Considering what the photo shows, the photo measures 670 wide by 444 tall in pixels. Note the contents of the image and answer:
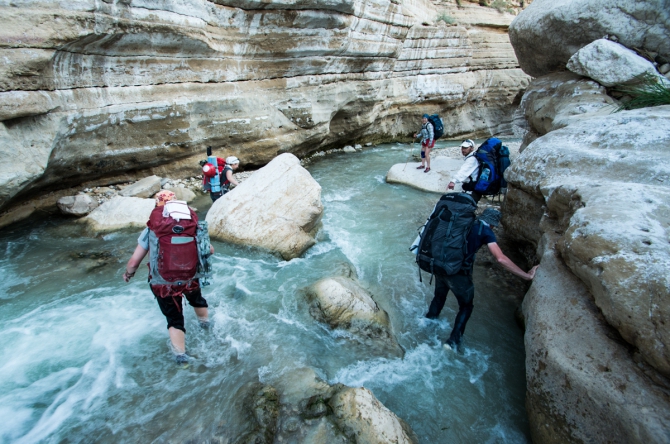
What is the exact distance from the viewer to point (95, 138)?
24.2 ft

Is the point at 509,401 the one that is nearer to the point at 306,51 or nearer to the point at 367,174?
the point at 367,174

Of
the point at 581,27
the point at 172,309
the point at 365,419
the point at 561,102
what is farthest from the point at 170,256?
the point at 581,27

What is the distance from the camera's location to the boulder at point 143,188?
7737mm

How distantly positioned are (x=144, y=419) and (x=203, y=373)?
0.62 m

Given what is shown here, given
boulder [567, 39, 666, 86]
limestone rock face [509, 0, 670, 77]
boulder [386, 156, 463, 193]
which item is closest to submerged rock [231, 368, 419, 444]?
boulder [567, 39, 666, 86]

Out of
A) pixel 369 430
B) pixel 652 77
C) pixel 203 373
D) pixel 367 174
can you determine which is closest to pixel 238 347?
pixel 203 373

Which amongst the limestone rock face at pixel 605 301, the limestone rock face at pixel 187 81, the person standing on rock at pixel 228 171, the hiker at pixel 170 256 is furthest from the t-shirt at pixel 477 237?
the limestone rock face at pixel 187 81

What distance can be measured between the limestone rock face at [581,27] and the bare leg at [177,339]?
8.28 m

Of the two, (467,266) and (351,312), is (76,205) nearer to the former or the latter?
(351,312)

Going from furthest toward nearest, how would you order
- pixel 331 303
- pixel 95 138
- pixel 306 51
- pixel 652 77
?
pixel 306 51, pixel 95 138, pixel 652 77, pixel 331 303

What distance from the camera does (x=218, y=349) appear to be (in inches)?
154

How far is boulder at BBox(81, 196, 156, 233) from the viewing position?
6742 mm

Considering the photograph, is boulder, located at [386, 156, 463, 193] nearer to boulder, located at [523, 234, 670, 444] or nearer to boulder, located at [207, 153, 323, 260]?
boulder, located at [207, 153, 323, 260]

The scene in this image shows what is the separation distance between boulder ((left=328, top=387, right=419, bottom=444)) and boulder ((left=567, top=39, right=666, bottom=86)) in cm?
646
